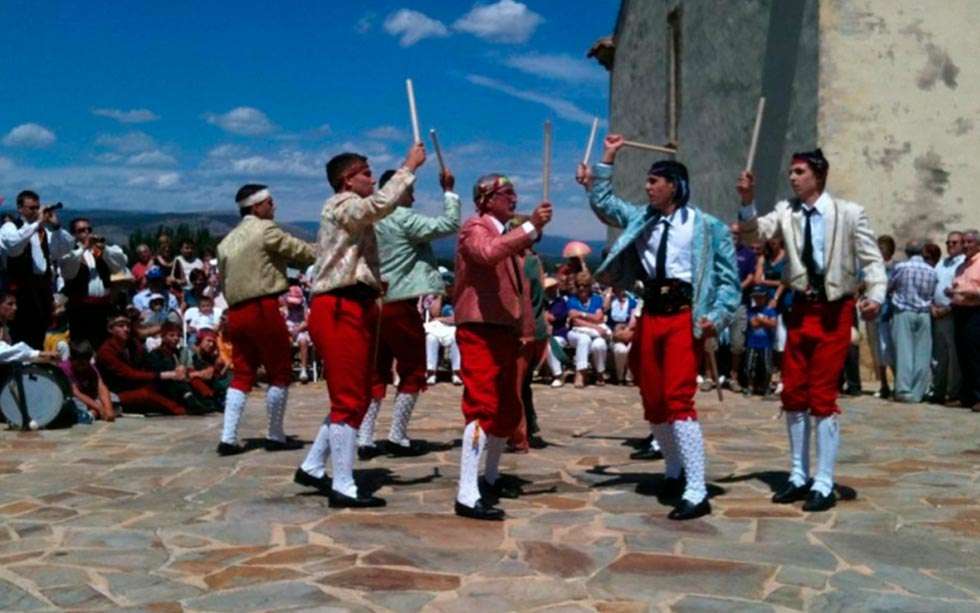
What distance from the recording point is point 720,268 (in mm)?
6082

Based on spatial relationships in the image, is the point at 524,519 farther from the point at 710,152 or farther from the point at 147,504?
the point at 710,152

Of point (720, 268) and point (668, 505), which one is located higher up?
point (720, 268)

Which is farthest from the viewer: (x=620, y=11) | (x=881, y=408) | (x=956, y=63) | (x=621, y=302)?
A: (x=620, y=11)

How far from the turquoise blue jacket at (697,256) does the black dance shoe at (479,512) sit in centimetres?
148

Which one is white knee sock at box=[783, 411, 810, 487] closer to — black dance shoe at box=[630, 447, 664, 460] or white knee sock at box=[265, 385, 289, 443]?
black dance shoe at box=[630, 447, 664, 460]

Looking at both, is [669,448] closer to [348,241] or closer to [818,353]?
[818,353]

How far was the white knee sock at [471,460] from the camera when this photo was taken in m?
5.69

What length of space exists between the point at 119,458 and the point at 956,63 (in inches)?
474

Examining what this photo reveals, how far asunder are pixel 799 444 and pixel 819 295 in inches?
35.8

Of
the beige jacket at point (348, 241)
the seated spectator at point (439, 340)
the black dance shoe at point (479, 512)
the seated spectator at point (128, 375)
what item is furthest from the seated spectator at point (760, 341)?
the beige jacket at point (348, 241)

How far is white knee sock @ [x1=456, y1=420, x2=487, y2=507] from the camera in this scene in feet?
18.7

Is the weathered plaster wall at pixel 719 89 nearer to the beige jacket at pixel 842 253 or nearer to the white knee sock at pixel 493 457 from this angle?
the beige jacket at pixel 842 253

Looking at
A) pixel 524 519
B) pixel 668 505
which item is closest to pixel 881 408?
pixel 668 505

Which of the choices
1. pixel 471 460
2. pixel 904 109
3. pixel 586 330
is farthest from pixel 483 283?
pixel 904 109
